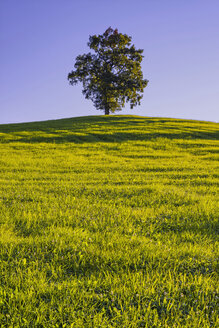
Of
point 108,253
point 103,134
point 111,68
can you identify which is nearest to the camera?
point 108,253

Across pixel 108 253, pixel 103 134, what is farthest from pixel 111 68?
pixel 108 253

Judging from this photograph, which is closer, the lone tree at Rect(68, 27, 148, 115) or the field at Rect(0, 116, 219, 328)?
the field at Rect(0, 116, 219, 328)

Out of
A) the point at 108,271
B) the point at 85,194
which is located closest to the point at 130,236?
the point at 108,271

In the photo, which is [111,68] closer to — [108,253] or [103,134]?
[103,134]

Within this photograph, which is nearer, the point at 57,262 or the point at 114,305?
the point at 114,305

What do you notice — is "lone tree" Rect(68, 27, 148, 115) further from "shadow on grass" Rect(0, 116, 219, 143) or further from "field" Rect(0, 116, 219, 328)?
"field" Rect(0, 116, 219, 328)

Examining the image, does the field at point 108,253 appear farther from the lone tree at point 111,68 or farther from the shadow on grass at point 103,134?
the lone tree at point 111,68

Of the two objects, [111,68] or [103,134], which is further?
[111,68]

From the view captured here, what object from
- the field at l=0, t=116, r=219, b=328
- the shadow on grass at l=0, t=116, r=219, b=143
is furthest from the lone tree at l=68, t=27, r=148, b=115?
the field at l=0, t=116, r=219, b=328

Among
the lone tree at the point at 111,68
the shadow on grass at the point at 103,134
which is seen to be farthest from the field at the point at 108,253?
the lone tree at the point at 111,68

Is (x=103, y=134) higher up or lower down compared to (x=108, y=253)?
higher up

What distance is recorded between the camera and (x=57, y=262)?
4.38 meters

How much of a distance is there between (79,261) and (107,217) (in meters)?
2.21

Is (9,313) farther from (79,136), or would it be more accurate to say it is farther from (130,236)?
(79,136)
